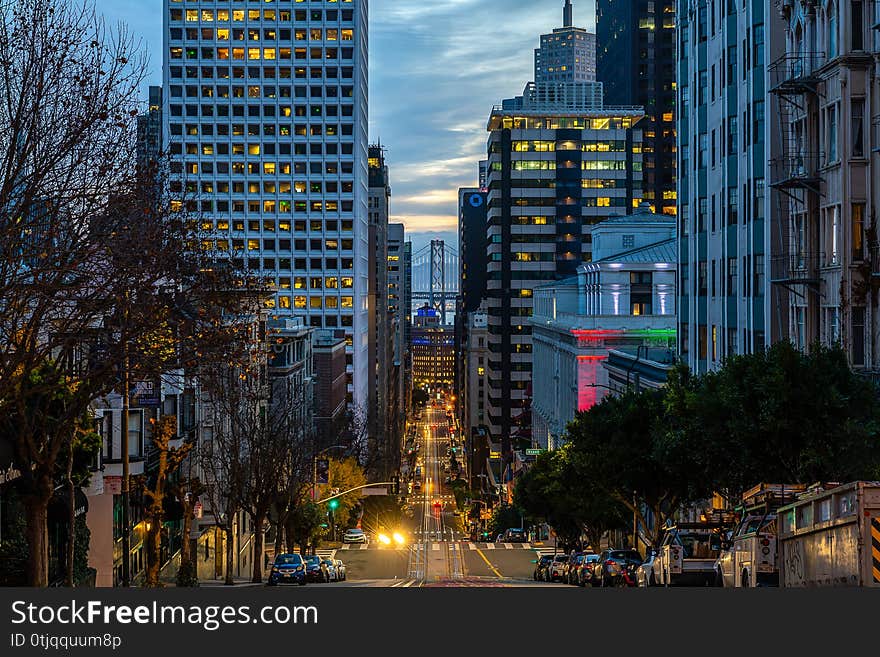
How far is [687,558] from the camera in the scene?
97.1ft

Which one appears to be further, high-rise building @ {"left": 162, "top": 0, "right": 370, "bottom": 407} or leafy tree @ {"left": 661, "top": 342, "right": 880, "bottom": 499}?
high-rise building @ {"left": 162, "top": 0, "right": 370, "bottom": 407}

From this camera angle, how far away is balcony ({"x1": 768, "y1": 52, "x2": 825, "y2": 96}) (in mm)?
43250

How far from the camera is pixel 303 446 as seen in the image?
6806cm

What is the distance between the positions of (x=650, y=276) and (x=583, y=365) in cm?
1062

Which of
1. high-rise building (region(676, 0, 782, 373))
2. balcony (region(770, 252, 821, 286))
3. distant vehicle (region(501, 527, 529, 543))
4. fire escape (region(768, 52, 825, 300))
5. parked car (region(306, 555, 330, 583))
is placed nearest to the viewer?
fire escape (region(768, 52, 825, 300))

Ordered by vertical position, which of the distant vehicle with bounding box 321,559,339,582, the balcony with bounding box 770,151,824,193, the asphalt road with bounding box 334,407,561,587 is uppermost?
the balcony with bounding box 770,151,824,193

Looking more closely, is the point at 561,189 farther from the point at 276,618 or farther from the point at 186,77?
the point at 276,618

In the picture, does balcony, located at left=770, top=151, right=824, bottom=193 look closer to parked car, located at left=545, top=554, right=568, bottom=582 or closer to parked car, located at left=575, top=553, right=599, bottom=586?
parked car, located at left=575, top=553, right=599, bottom=586

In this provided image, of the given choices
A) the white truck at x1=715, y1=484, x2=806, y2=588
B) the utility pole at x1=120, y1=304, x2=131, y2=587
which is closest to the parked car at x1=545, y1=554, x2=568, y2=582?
the utility pole at x1=120, y1=304, x2=131, y2=587

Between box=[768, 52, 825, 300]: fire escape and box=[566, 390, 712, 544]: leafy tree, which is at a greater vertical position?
box=[768, 52, 825, 300]: fire escape

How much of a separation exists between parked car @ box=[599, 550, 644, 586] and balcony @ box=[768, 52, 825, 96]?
1758 cm

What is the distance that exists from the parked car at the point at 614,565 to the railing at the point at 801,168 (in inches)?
579

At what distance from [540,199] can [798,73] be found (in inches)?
5395

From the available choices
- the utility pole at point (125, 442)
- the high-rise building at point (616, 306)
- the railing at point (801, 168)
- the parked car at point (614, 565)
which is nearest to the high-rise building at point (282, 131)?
the high-rise building at point (616, 306)
